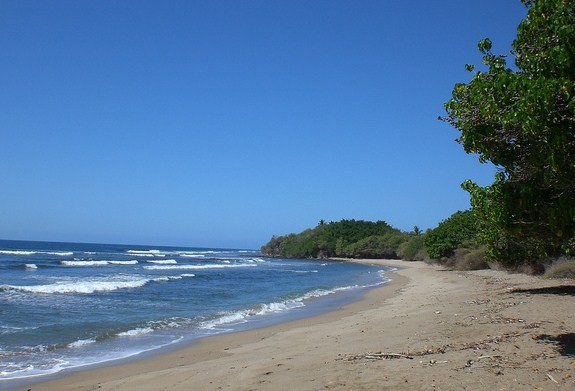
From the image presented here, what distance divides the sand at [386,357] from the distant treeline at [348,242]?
2657 inches

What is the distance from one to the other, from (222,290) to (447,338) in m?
19.6

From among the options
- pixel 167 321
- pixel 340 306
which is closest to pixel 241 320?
pixel 167 321

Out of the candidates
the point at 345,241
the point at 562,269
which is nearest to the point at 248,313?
the point at 562,269

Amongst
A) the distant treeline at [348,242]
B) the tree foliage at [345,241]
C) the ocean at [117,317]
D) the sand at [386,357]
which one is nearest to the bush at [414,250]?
the distant treeline at [348,242]

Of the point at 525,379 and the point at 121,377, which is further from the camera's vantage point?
the point at 121,377

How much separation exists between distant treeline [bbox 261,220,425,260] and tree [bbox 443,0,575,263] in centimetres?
7174

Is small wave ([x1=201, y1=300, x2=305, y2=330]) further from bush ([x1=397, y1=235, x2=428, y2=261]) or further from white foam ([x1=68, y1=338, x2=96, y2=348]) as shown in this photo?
bush ([x1=397, y1=235, x2=428, y2=261])

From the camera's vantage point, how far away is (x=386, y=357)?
7.76m

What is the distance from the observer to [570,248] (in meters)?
9.49

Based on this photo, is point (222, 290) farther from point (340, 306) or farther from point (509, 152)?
point (509, 152)

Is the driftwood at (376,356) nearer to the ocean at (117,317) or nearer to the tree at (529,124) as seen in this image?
the tree at (529,124)

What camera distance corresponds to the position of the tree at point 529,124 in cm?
582

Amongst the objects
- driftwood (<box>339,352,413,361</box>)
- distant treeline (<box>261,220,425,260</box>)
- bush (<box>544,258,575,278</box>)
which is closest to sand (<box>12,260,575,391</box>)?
driftwood (<box>339,352,413,361</box>)

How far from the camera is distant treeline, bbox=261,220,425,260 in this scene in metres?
93.8
